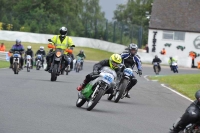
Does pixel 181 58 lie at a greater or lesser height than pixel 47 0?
lesser

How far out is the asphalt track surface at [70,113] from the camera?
11.4 meters

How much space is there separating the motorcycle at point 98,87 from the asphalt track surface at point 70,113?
10.1 inches

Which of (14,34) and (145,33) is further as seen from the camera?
(145,33)

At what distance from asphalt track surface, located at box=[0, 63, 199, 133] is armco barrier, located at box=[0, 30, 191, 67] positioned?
154ft

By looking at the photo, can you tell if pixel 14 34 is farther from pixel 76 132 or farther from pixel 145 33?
pixel 76 132

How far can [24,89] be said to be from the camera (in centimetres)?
1920

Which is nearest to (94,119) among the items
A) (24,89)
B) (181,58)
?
(24,89)

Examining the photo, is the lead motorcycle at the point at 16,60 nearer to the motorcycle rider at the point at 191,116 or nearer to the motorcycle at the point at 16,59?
the motorcycle at the point at 16,59

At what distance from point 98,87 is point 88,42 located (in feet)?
198

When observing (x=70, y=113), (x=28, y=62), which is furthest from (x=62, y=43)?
(x=28, y=62)

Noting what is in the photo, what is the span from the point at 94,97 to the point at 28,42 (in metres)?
57.3

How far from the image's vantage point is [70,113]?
44.7 feet

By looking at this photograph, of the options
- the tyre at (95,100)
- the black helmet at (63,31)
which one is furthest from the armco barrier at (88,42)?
the tyre at (95,100)

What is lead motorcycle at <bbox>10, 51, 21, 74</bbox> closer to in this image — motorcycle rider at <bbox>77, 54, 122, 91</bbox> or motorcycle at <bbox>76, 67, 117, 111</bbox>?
motorcycle rider at <bbox>77, 54, 122, 91</bbox>
